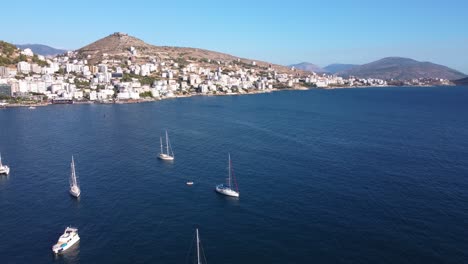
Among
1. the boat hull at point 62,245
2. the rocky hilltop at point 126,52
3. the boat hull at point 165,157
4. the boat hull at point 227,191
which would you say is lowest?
the boat hull at point 62,245

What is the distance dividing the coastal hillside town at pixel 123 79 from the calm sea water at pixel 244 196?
146 feet

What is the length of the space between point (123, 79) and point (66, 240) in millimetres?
109904

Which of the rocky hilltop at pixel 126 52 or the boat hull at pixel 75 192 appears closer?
the boat hull at pixel 75 192

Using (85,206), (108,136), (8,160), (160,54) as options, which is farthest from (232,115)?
(160,54)

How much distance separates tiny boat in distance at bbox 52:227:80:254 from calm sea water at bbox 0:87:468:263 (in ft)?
1.32

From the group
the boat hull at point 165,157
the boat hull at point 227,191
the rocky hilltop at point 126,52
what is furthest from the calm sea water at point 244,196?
the rocky hilltop at point 126,52

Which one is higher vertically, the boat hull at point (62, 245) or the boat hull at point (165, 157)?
the boat hull at point (165, 157)

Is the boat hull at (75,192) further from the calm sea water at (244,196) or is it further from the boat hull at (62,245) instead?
the boat hull at (62,245)

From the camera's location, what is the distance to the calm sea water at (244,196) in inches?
882

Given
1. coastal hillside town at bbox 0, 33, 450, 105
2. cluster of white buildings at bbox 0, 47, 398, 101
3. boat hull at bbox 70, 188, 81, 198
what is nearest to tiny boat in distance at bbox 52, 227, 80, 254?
boat hull at bbox 70, 188, 81, 198

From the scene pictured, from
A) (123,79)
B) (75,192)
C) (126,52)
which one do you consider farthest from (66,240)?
(126,52)

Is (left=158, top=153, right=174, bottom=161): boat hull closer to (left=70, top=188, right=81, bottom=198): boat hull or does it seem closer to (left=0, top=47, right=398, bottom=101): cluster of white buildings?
(left=70, top=188, right=81, bottom=198): boat hull

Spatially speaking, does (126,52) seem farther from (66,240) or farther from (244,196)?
(66,240)

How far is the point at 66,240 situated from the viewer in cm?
2230
